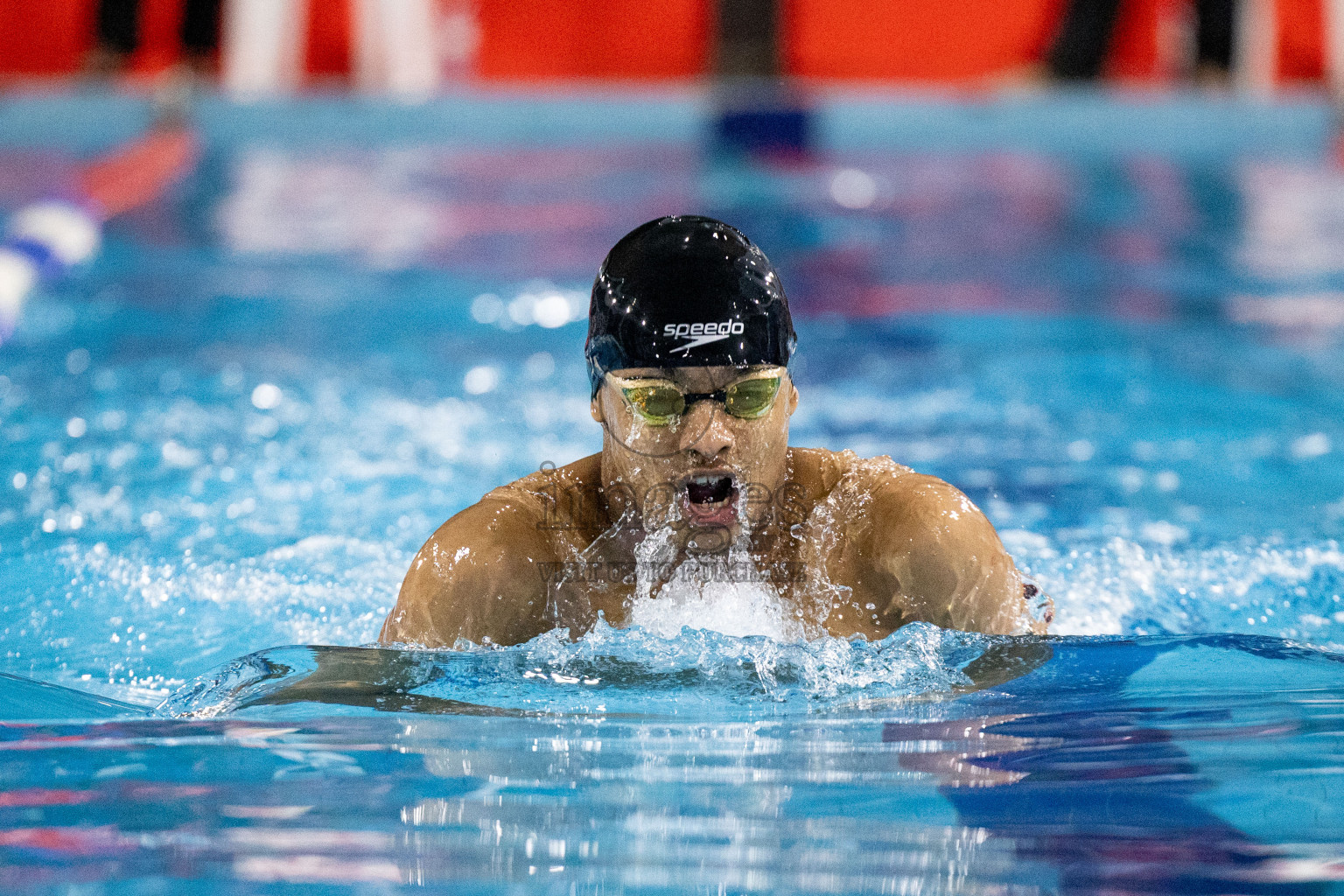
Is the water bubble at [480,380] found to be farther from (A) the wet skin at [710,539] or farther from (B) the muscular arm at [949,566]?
(B) the muscular arm at [949,566]

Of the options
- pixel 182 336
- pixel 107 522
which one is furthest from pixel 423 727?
pixel 182 336

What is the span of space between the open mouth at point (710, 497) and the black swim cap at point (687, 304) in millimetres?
189

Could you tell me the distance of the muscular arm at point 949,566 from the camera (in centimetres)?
235

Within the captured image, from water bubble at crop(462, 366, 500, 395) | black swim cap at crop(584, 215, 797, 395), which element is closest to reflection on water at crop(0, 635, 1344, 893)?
black swim cap at crop(584, 215, 797, 395)

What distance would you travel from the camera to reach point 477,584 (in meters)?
2.38

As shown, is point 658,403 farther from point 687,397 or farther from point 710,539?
point 710,539

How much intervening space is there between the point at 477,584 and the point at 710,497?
41 centimetres

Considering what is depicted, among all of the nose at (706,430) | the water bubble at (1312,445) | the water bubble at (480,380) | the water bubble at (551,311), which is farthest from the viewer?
the water bubble at (551,311)

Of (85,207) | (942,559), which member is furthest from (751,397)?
(85,207)

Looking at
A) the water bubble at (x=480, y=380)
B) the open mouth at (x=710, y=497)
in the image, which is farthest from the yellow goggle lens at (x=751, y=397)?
the water bubble at (x=480, y=380)

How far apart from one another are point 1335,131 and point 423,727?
31.4ft

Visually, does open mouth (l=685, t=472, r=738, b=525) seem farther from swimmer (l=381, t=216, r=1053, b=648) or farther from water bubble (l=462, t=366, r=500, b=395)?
water bubble (l=462, t=366, r=500, b=395)

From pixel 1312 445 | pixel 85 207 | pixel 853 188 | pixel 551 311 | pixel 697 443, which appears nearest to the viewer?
pixel 697 443

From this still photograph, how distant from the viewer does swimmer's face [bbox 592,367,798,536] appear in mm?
2324
